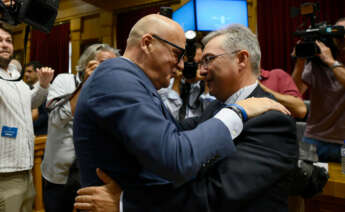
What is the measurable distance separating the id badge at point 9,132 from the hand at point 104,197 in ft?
3.55

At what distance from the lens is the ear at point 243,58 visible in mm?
1233

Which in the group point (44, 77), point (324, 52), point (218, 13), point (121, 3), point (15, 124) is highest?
point (121, 3)

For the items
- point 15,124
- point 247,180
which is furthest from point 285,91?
point 15,124

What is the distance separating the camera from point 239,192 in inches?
34.8

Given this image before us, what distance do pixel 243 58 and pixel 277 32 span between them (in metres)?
3.22

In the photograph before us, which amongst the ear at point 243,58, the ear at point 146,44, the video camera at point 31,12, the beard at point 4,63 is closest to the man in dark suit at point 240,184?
the ear at point 243,58

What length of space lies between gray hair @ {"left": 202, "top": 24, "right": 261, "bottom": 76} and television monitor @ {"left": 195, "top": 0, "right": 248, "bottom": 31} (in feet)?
2.13

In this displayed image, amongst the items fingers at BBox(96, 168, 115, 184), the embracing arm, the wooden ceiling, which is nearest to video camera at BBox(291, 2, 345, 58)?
the embracing arm

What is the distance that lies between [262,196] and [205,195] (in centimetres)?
25

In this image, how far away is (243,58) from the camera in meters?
1.24

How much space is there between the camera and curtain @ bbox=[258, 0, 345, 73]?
157 inches

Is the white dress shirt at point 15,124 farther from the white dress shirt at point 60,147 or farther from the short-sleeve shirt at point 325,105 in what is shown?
the short-sleeve shirt at point 325,105

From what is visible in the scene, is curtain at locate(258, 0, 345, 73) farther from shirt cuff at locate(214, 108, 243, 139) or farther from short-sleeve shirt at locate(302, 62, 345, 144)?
shirt cuff at locate(214, 108, 243, 139)

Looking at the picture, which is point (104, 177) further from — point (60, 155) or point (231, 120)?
point (60, 155)
